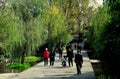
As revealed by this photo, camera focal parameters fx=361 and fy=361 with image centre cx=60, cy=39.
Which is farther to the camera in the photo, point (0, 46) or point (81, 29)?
point (81, 29)

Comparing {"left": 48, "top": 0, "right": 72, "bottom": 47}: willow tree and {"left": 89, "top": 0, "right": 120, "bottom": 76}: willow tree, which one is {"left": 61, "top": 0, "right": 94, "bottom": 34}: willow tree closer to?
{"left": 48, "top": 0, "right": 72, "bottom": 47}: willow tree

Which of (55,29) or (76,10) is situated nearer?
(55,29)

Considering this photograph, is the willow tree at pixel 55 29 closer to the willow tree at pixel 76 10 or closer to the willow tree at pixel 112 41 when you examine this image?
the willow tree at pixel 76 10

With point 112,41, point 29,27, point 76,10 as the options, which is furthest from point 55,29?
point 112,41

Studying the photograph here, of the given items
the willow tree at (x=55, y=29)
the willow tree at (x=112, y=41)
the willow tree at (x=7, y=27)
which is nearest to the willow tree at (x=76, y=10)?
the willow tree at (x=55, y=29)

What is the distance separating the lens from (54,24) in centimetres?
5569

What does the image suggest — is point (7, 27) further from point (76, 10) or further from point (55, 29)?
point (76, 10)

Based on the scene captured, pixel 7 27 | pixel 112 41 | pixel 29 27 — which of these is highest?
pixel 7 27

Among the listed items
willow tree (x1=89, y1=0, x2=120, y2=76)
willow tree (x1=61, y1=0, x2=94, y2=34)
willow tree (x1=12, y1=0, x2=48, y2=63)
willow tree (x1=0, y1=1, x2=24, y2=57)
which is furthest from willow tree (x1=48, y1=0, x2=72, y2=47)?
willow tree (x1=89, y1=0, x2=120, y2=76)

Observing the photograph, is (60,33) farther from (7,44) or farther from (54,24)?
(7,44)

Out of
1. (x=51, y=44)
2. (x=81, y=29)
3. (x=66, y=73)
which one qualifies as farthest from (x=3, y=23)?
(x=81, y=29)

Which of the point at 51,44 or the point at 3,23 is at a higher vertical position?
the point at 3,23

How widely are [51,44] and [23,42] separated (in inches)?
443

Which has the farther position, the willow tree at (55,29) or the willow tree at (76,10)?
the willow tree at (76,10)
